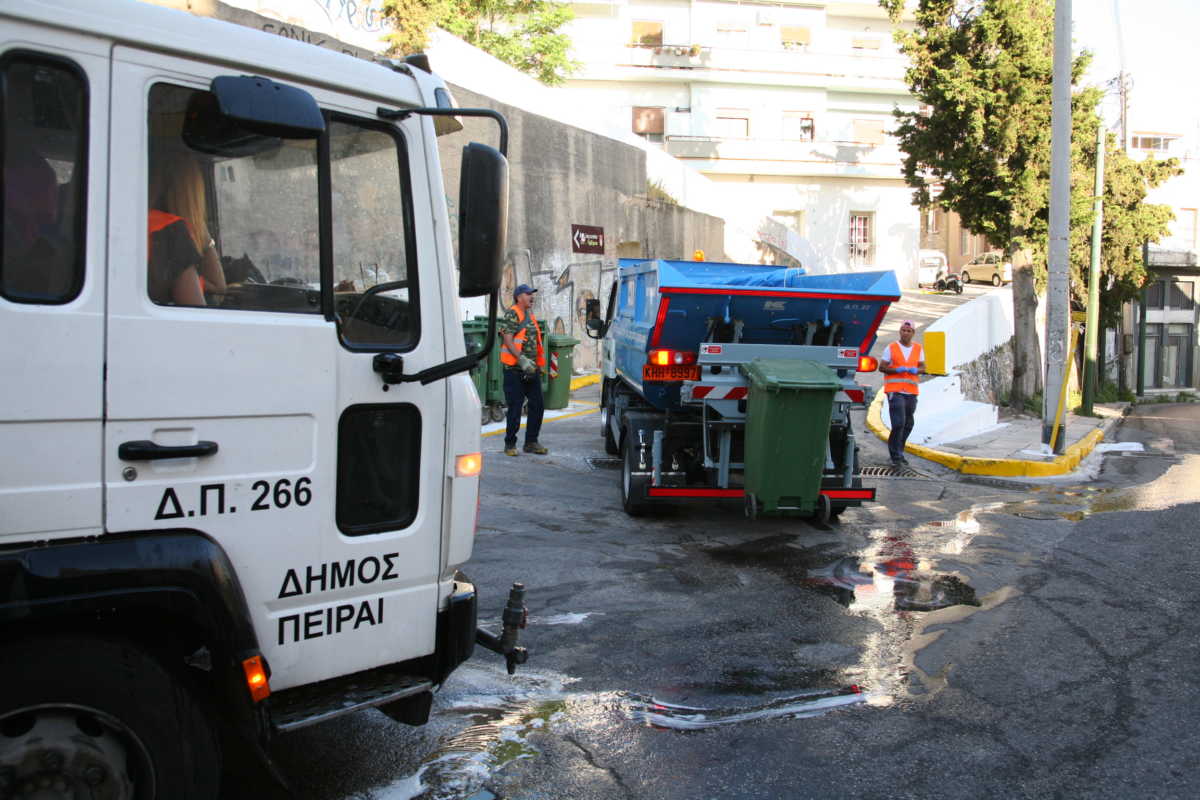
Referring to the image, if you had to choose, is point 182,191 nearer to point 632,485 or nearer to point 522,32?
point 632,485

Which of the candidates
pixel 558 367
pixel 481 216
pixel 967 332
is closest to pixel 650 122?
pixel 967 332

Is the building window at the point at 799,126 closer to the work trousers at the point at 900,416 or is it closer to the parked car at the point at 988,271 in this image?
the parked car at the point at 988,271

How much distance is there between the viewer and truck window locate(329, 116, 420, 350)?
3143 mm

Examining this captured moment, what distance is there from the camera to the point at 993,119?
17.9m

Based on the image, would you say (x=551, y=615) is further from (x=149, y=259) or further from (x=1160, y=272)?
(x=1160, y=272)

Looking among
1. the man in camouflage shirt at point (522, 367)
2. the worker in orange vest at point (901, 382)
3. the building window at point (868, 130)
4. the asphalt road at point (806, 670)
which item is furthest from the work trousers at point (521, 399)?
the building window at point (868, 130)

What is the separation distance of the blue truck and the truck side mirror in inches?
167

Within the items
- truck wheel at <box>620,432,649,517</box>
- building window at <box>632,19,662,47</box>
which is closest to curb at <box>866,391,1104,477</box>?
truck wheel at <box>620,432,649,517</box>

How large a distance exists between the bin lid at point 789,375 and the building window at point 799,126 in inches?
1351

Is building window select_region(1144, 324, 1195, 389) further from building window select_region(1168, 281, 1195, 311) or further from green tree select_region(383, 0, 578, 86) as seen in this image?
green tree select_region(383, 0, 578, 86)

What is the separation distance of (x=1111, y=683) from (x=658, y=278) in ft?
14.3

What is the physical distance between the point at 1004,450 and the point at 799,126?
2887cm

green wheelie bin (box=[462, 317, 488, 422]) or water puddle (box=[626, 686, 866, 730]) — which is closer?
water puddle (box=[626, 686, 866, 730])

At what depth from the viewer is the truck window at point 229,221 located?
2.77 m
